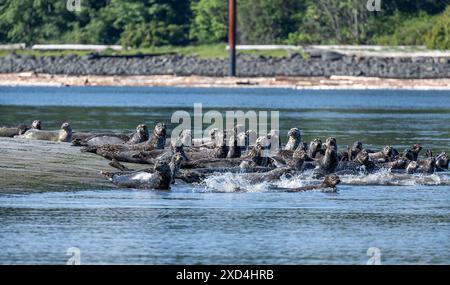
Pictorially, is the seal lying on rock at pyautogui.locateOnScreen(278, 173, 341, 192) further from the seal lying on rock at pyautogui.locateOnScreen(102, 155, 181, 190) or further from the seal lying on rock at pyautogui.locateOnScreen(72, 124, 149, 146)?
the seal lying on rock at pyautogui.locateOnScreen(72, 124, 149, 146)

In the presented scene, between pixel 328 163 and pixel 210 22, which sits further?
pixel 210 22

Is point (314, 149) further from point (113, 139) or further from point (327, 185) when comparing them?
point (113, 139)

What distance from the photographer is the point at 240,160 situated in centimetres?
3475

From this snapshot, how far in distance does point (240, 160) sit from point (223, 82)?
82.8 metres

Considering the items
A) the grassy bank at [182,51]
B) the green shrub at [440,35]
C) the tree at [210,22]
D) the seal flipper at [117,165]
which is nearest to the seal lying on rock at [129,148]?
the seal flipper at [117,165]

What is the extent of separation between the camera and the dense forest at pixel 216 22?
397 ft

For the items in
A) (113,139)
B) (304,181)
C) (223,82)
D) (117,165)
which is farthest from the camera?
(223,82)

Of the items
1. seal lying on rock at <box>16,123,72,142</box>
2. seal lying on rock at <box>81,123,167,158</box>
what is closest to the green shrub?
seal lying on rock at <box>16,123,72,142</box>

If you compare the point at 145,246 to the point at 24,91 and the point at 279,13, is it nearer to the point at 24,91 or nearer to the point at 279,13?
the point at 24,91

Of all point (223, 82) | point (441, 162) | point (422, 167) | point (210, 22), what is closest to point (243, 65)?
point (223, 82)

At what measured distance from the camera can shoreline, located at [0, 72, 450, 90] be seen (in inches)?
4446

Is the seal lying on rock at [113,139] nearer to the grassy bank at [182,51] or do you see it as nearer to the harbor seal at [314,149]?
the harbor seal at [314,149]

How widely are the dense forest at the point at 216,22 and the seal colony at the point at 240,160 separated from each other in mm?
79237

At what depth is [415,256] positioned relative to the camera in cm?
2347
